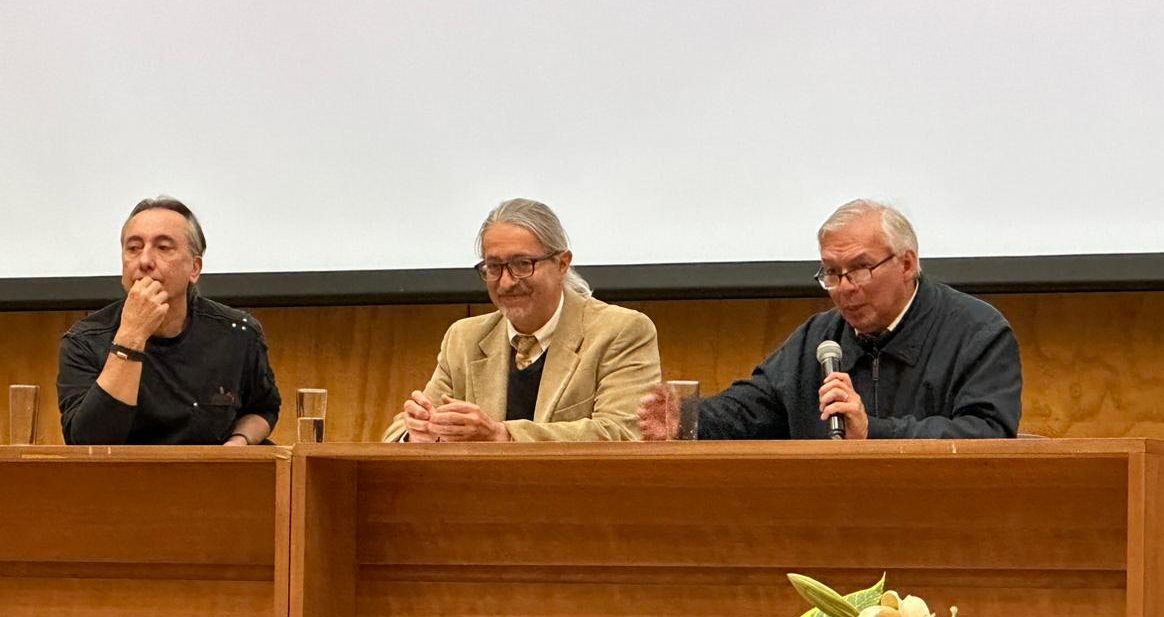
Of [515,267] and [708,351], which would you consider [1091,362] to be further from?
[515,267]

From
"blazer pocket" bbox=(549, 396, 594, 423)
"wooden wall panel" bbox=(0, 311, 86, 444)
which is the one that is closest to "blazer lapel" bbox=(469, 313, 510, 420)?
"blazer pocket" bbox=(549, 396, 594, 423)

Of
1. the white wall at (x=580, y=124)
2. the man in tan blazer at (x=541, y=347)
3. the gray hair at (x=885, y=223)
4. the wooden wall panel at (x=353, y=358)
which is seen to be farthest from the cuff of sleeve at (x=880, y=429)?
the wooden wall panel at (x=353, y=358)

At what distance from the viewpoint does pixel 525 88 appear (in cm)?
329

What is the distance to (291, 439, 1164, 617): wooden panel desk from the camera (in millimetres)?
1941

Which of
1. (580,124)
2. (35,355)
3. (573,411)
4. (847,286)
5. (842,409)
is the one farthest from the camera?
(35,355)

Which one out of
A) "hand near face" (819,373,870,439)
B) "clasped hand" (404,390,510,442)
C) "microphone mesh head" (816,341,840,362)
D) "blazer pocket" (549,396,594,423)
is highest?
"microphone mesh head" (816,341,840,362)

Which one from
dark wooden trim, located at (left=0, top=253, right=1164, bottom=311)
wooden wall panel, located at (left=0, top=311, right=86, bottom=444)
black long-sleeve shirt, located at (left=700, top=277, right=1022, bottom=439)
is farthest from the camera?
wooden wall panel, located at (left=0, top=311, right=86, bottom=444)

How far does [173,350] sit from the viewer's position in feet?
9.08

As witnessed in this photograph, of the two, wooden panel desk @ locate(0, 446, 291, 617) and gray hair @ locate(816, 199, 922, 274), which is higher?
gray hair @ locate(816, 199, 922, 274)

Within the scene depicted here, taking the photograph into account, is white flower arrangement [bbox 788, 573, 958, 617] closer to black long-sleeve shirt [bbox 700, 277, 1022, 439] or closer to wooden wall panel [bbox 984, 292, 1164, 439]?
black long-sleeve shirt [bbox 700, 277, 1022, 439]

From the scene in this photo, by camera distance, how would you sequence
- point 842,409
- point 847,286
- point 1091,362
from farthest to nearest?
point 1091,362 → point 847,286 → point 842,409

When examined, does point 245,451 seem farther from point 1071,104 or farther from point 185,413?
point 1071,104

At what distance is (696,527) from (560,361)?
684mm

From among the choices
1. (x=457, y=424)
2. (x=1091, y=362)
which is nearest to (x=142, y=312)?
(x=457, y=424)
